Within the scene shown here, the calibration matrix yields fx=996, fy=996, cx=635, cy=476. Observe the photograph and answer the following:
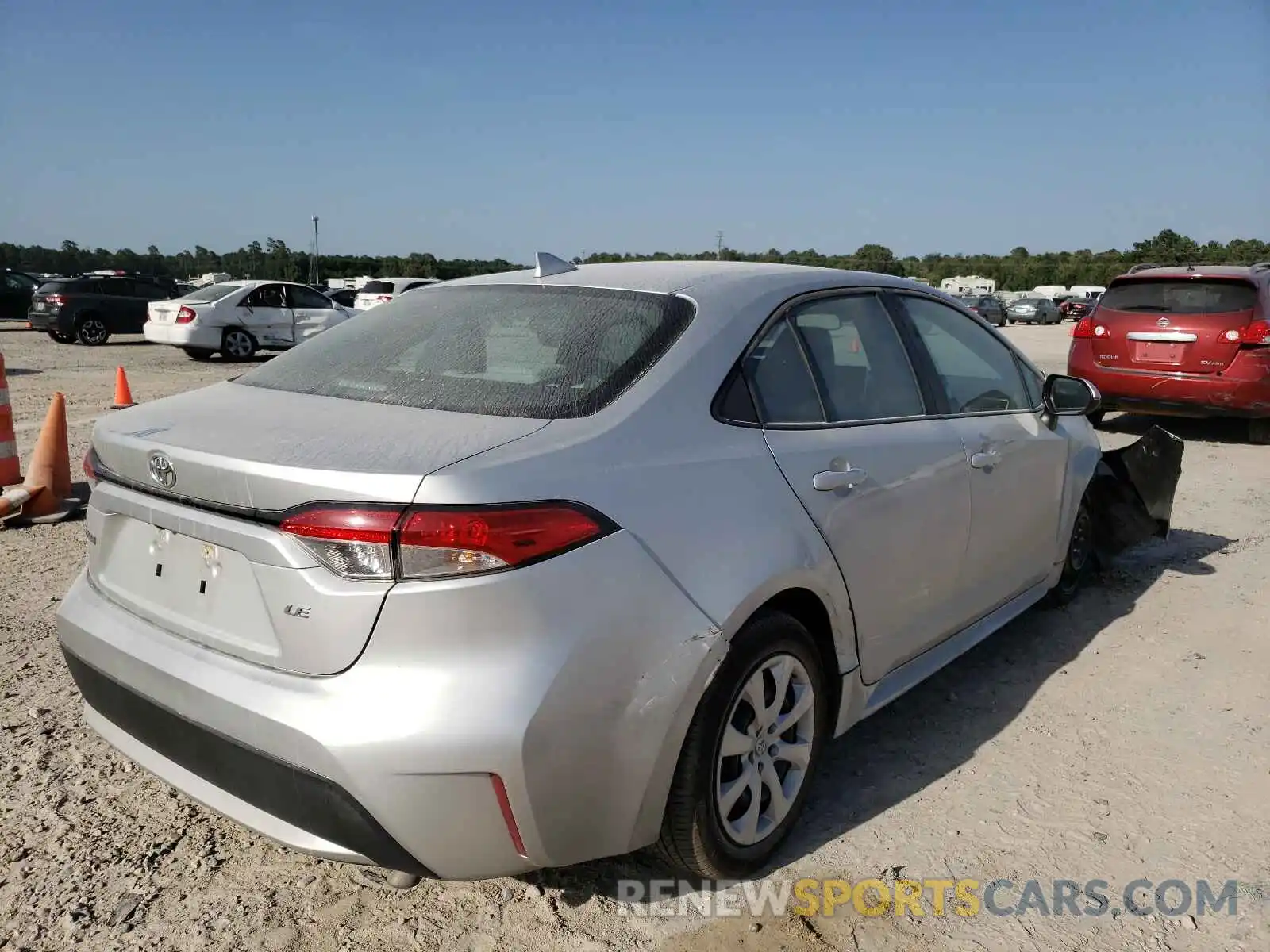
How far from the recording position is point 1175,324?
9.42 m

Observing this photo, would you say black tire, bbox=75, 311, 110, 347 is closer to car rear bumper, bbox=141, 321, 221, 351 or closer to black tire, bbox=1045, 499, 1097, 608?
car rear bumper, bbox=141, 321, 221, 351

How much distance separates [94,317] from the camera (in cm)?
2133

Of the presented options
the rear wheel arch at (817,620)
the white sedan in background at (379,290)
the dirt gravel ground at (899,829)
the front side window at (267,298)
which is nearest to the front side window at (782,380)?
the rear wheel arch at (817,620)

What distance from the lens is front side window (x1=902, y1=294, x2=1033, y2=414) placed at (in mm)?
3607

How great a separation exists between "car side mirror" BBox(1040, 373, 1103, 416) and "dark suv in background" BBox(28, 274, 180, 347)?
21326 millimetres

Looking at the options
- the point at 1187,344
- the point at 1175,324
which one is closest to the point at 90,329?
the point at 1175,324

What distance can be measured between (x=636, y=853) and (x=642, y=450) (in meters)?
1.20

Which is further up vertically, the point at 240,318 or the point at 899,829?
the point at 899,829

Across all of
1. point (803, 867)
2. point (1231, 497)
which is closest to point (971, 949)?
point (803, 867)

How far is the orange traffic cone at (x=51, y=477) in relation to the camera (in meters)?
6.04

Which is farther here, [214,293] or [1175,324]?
[214,293]

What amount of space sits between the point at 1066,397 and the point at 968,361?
1.96 ft

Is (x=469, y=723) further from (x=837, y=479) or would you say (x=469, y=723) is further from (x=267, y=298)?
(x=267, y=298)

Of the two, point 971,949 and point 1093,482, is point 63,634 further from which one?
point 1093,482
